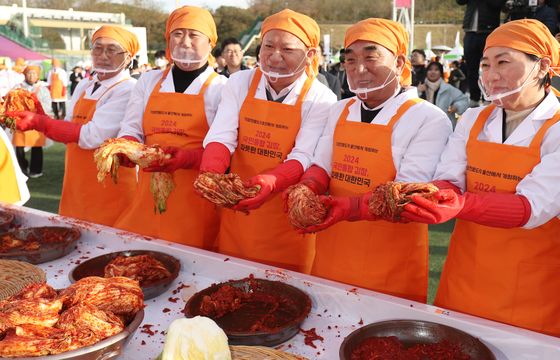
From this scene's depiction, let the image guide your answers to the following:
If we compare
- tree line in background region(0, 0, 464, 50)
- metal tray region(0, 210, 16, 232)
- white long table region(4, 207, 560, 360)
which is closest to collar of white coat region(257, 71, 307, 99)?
white long table region(4, 207, 560, 360)

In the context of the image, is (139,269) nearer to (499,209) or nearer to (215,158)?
(215,158)

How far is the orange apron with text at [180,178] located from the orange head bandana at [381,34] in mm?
1209

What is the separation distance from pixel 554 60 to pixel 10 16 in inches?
2051

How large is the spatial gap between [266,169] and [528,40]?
154cm

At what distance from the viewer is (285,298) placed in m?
2.21

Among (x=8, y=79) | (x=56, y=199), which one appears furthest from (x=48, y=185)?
(x=8, y=79)

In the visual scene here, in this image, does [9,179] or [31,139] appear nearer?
[9,179]

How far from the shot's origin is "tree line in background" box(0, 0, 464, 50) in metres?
59.0

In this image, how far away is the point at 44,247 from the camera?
2.75 meters

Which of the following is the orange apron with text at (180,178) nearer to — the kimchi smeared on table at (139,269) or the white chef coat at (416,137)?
the kimchi smeared on table at (139,269)

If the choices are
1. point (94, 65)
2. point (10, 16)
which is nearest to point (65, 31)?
point (10, 16)

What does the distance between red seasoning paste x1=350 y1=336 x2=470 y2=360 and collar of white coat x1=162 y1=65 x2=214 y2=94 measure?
2187 millimetres

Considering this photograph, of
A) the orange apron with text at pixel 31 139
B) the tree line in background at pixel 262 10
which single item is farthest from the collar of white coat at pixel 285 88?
the tree line in background at pixel 262 10

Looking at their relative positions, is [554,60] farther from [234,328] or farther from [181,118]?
[181,118]
